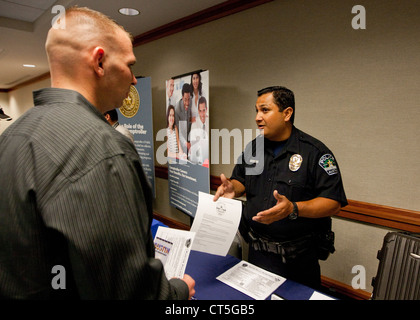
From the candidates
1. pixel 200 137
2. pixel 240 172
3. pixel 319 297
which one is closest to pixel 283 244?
pixel 319 297

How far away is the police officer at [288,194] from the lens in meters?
1.42

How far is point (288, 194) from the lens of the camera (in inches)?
59.5

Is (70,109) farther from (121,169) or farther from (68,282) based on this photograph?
(68,282)

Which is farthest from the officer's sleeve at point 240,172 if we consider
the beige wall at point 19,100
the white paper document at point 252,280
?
the beige wall at point 19,100

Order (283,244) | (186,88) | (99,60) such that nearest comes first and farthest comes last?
(99,60) → (283,244) → (186,88)

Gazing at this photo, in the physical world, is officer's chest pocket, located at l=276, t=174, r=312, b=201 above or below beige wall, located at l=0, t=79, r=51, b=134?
below

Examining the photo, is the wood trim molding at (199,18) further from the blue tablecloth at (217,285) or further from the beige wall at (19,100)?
the beige wall at (19,100)

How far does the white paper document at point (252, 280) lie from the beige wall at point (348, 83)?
1283 mm

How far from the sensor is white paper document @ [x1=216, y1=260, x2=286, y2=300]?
1.08 m

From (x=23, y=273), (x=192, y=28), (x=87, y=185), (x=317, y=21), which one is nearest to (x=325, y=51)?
(x=317, y=21)

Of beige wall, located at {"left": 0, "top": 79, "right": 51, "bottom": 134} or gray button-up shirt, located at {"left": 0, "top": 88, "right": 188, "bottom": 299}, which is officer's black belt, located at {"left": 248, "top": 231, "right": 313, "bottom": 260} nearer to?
gray button-up shirt, located at {"left": 0, "top": 88, "right": 188, "bottom": 299}

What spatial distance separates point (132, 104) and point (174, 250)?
2.99 metres

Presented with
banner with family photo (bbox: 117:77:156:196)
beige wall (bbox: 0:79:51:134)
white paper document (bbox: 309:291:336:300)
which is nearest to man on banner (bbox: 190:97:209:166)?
banner with family photo (bbox: 117:77:156:196)

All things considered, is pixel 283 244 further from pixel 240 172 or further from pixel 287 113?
pixel 287 113
